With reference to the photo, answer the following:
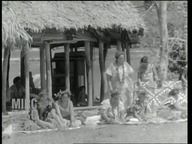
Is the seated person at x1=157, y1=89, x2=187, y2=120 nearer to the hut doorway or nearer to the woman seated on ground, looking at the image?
the woman seated on ground

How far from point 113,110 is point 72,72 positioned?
399 cm

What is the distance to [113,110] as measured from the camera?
932 centimetres

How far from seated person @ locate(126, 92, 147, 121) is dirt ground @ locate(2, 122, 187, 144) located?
0.71 meters

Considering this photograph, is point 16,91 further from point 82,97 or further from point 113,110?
point 113,110

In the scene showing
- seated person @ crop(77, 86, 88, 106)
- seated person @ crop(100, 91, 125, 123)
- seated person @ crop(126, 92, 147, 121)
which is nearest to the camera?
seated person @ crop(100, 91, 125, 123)

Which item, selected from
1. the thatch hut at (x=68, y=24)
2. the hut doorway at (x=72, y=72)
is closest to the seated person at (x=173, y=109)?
the thatch hut at (x=68, y=24)

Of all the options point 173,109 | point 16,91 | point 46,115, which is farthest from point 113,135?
point 16,91

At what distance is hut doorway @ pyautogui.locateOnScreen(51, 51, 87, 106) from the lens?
1264cm

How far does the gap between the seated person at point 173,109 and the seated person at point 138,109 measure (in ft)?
1.73

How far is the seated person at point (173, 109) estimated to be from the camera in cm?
977

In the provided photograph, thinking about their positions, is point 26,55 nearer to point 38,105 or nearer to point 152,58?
point 38,105

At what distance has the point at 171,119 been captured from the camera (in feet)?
31.2

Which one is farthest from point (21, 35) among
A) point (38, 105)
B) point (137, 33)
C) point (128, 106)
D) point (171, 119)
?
point (137, 33)

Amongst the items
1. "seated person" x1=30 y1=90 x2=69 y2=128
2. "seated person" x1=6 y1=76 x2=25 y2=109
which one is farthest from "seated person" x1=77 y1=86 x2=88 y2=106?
"seated person" x1=30 y1=90 x2=69 y2=128
